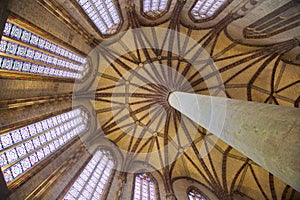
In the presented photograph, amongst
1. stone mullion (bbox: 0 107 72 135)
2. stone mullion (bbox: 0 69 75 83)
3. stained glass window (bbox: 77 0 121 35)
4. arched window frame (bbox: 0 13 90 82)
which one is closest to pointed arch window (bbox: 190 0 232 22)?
stained glass window (bbox: 77 0 121 35)

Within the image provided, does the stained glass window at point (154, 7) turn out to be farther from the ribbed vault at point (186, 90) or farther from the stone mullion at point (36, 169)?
the stone mullion at point (36, 169)

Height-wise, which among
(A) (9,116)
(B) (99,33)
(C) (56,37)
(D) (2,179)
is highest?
(B) (99,33)

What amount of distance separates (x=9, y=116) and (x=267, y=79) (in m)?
16.1

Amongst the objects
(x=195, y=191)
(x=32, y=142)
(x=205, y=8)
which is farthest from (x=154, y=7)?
(x=195, y=191)

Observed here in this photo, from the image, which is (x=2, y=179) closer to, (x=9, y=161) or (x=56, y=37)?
(x=9, y=161)

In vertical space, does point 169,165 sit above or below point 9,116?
below

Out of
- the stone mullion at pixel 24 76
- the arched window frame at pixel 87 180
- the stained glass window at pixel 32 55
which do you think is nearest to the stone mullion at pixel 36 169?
the arched window frame at pixel 87 180

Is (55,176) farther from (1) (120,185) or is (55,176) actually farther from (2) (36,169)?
(1) (120,185)

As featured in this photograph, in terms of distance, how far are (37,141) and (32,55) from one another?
4.17 m

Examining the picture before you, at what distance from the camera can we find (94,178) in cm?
1321

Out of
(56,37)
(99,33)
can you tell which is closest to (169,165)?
(99,33)

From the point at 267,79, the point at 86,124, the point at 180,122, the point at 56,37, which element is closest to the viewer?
the point at 56,37

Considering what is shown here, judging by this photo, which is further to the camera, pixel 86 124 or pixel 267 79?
pixel 86 124

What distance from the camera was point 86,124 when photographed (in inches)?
643
